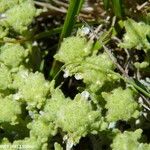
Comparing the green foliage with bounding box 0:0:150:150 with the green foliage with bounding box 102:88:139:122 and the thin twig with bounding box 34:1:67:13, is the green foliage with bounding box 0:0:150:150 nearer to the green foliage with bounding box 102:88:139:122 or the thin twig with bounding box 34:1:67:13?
the green foliage with bounding box 102:88:139:122

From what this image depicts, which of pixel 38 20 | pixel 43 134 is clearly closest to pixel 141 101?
pixel 43 134

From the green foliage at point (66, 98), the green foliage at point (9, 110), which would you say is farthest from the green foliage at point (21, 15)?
the green foliage at point (9, 110)

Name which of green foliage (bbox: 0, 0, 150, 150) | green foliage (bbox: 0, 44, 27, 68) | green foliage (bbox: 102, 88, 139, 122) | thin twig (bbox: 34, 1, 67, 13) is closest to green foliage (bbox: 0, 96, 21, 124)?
green foliage (bbox: 0, 0, 150, 150)

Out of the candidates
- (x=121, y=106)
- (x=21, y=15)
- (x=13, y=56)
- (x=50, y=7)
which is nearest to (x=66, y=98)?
(x=121, y=106)

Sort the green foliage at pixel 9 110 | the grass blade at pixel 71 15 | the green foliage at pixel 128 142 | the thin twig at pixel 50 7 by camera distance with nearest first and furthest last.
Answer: the green foliage at pixel 128 142 → the green foliage at pixel 9 110 → the grass blade at pixel 71 15 → the thin twig at pixel 50 7

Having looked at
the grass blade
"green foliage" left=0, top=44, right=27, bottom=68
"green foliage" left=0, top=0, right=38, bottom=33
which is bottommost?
"green foliage" left=0, top=44, right=27, bottom=68

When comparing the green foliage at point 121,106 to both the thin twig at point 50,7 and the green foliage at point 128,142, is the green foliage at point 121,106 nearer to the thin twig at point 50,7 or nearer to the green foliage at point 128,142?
the green foliage at point 128,142

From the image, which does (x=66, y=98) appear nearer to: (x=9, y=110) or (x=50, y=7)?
(x=9, y=110)

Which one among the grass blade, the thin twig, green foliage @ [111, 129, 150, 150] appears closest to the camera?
green foliage @ [111, 129, 150, 150]

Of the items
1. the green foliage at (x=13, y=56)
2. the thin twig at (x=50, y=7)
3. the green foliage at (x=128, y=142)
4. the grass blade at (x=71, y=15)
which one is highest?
the grass blade at (x=71, y=15)

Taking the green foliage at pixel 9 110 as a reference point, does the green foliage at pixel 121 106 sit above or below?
above

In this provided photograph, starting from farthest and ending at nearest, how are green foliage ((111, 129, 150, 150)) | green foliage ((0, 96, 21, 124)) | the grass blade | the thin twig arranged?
the thin twig → the grass blade → green foliage ((0, 96, 21, 124)) → green foliage ((111, 129, 150, 150))

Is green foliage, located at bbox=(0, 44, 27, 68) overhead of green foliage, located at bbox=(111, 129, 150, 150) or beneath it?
beneath
